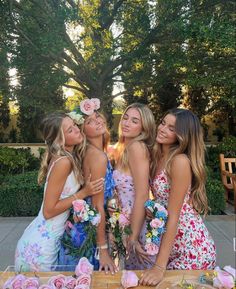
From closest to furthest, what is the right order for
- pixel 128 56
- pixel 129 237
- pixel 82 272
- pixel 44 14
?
pixel 82 272 → pixel 129 237 → pixel 44 14 → pixel 128 56

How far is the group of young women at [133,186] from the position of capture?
1984mm

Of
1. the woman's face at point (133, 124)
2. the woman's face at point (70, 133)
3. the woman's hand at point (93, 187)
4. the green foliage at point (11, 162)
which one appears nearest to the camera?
the woman's hand at point (93, 187)

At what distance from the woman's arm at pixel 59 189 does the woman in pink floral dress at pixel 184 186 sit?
0.36 m

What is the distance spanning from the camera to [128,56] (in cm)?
755

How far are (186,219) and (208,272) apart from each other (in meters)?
0.34

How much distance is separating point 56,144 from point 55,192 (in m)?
0.29

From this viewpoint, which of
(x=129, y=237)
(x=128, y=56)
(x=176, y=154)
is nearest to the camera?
(x=176, y=154)

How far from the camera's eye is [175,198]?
6.17 ft

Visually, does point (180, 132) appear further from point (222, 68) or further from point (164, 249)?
point (222, 68)

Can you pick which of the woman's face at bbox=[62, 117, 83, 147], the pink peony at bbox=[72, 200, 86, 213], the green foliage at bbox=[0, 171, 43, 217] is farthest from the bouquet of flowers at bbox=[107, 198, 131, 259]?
the green foliage at bbox=[0, 171, 43, 217]

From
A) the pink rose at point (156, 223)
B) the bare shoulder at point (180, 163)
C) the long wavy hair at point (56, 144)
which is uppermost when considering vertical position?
the long wavy hair at point (56, 144)

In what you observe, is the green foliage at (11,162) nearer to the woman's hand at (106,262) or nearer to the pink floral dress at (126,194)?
the pink floral dress at (126,194)

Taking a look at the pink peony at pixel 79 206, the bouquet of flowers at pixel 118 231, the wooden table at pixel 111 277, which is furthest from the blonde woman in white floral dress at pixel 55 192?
the wooden table at pixel 111 277

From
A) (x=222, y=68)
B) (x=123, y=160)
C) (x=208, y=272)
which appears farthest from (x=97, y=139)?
(x=222, y=68)
